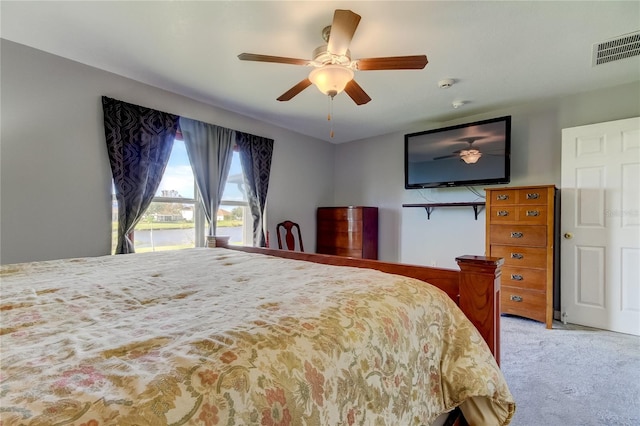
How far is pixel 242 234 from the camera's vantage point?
3.95 m

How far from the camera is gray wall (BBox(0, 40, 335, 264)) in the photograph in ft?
7.34

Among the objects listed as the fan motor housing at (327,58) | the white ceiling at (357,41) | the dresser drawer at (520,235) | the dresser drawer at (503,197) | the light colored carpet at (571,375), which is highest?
the white ceiling at (357,41)

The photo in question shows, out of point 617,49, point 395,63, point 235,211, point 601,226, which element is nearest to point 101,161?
point 235,211

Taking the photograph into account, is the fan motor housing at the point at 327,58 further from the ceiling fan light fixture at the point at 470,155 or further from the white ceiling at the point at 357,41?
the ceiling fan light fixture at the point at 470,155

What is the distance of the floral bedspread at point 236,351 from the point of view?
49 cm

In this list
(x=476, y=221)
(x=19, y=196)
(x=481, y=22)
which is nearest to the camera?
(x=481, y=22)

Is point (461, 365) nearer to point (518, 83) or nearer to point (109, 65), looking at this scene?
point (518, 83)

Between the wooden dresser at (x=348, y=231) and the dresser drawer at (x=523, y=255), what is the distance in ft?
5.58

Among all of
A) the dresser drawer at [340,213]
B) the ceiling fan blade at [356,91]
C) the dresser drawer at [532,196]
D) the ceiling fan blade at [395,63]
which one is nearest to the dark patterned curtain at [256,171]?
the dresser drawer at [340,213]

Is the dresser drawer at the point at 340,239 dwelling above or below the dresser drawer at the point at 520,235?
below

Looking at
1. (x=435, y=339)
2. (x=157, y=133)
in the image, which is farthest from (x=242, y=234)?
(x=435, y=339)

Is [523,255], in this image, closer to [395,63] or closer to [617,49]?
[617,49]

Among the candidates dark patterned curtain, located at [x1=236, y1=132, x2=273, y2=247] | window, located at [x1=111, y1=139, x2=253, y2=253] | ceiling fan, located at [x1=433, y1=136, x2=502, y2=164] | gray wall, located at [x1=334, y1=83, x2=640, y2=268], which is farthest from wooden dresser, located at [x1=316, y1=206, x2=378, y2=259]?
window, located at [x1=111, y1=139, x2=253, y2=253]

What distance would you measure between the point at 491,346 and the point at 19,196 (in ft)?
11.0
